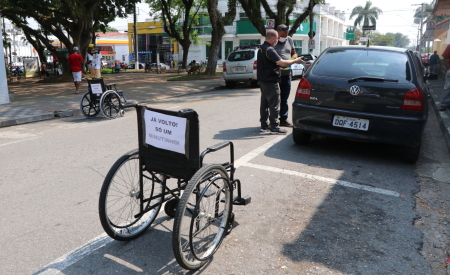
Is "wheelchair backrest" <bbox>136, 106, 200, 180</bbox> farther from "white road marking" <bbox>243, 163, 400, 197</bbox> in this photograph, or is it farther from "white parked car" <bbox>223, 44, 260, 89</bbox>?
"white parked car" <bbox>223, 44, 260, 89</bbox>

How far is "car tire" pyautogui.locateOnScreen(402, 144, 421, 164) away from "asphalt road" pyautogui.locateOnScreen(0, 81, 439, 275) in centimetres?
10

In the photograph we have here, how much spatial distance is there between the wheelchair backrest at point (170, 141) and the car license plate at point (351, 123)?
3.29 meters

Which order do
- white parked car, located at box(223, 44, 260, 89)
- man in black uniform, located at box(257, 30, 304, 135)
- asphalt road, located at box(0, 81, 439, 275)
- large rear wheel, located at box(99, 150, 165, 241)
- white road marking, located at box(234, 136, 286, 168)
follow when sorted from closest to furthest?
asphalt road, located at box(0, 81, 439, 275) < large rear wheel, located at box(99, 150, 165, 241) < white road marking, located at box(234, 136, 286, 168) < man in black uniform, located at box(257, 30, 304, 135) < white parked car, located at box(223, 44, 260, 89)

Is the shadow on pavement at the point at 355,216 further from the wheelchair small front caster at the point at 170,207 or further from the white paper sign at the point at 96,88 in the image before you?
the white paper sign at the point at 96,88

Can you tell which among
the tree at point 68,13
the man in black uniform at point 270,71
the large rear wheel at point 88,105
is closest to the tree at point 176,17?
the tree at point 68,13

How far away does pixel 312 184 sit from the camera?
4.99 m

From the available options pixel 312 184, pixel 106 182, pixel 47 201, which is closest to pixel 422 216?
pixel 312 184

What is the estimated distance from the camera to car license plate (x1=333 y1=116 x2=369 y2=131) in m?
5.73

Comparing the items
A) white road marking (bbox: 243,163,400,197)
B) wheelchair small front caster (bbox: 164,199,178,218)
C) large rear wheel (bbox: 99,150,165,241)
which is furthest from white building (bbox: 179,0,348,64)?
large rear wheel (bbox: 99,150,165,241)

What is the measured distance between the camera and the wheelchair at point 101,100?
9883 millimetres

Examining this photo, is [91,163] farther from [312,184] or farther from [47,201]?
[312,184]

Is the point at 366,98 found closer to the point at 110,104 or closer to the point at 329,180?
the point at 329,180

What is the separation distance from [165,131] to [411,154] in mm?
4008

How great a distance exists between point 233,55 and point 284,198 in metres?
14.2
